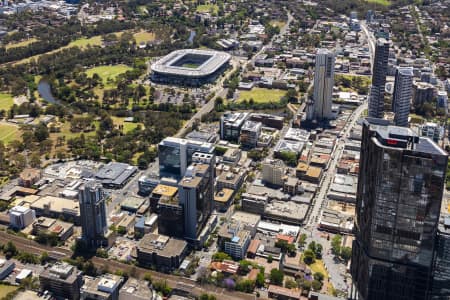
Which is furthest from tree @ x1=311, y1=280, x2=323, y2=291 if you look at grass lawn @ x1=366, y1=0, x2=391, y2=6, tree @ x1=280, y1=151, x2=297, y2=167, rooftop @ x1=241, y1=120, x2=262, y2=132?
grass lawn @ x1=366, y1=0, x2=391, y2=6

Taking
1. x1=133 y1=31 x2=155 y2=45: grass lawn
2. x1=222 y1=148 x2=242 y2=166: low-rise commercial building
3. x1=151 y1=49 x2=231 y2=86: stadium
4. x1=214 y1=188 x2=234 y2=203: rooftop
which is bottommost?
x1=214 y1=188 x2=234 y2=203: rooftop

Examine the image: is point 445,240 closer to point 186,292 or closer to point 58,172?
point 186,292

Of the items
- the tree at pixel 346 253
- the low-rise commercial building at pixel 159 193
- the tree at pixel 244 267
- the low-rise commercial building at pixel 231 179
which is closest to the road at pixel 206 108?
the low-rise commercial building at pixel 231 179

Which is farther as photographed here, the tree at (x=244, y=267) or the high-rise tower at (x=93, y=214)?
the high-rise tower at (x=93, y=214)

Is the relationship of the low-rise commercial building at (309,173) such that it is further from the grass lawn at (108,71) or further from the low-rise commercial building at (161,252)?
the grass lawn at (108,71)

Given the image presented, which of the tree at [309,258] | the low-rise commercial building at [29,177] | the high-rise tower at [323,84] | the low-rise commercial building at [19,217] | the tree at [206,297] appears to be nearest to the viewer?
the tree at [206,297]

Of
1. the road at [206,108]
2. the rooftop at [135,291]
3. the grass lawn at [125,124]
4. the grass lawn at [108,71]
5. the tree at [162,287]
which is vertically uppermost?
the grass lawn at [108,71]

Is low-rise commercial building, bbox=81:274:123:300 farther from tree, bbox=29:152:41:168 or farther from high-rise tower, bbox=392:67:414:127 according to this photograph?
high-rise tower, bbox=392:67:414:127
